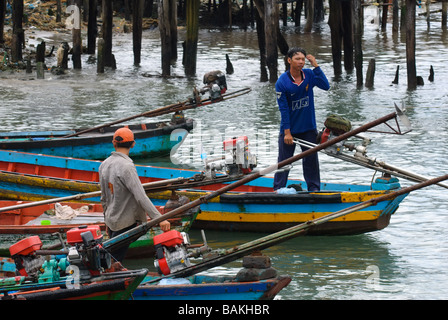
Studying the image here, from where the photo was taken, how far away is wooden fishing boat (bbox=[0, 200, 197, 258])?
8281 millimetres

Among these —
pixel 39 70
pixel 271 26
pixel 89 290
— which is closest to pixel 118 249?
pixel 89 290

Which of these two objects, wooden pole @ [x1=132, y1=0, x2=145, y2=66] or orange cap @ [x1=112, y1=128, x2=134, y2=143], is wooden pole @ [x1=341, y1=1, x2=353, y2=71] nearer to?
wooden pole @ [x1=132, y1=0, x2=145, y2=66]

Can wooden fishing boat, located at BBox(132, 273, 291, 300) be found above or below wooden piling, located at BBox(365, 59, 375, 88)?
below

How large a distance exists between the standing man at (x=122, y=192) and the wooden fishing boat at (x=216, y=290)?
2.14ft

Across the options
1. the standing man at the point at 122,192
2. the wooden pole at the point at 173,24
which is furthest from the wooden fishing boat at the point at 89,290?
the wooden pole at the point at 173,24

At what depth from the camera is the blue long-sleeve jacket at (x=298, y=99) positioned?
9109mm

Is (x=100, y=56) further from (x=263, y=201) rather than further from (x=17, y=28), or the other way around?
(x=263, y=201)

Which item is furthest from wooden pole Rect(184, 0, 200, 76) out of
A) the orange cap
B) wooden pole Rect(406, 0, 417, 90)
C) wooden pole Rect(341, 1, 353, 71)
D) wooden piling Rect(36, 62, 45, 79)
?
the orange cap

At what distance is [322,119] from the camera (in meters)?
16.7

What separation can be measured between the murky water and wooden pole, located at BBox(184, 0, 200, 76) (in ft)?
1.76

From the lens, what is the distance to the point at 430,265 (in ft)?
28.0

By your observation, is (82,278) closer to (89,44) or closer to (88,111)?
(88,111)

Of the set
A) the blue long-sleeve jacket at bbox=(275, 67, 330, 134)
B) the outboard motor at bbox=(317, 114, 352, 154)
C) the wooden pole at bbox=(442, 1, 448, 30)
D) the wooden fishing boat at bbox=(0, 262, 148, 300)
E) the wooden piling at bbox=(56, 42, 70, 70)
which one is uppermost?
the wooden pole at bbox=(442, 1, 448, 30)
